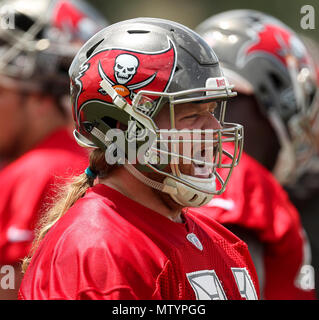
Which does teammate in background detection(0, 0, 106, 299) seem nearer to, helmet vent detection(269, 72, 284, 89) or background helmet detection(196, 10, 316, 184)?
background helmet detection(196, 10, 316, 184)

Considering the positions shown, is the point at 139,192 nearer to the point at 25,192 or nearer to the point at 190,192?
the point at 190,192

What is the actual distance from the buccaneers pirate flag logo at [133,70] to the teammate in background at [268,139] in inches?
54.7

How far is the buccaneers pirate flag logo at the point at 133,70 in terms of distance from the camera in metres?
2.50

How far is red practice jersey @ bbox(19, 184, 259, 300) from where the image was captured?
2193 millimetres

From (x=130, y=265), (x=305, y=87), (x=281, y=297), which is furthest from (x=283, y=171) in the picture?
(x=130, y=265)

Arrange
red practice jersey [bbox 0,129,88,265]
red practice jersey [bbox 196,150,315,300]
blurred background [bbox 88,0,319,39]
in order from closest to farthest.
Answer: red practice jersey [bbox 196,150,315,300] < red practice jersey [bbox 0,129,88,265] < blurred background [bbox 88,0,319,39]

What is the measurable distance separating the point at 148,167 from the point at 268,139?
7.36ft

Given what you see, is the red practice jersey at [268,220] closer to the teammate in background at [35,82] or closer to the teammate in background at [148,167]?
the teammate in background at [148,167]

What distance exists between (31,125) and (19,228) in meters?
0.93

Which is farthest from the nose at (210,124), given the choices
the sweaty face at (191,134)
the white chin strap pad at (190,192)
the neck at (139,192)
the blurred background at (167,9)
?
the blurred background at (167,9)

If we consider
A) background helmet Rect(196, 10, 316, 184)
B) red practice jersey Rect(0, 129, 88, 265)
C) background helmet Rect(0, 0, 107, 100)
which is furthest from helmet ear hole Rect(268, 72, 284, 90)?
background helmet Rect(0, 0, 107, 100)

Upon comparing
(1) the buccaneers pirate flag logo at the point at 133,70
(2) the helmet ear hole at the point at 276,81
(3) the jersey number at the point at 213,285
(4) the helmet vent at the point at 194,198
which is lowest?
(3) the jersey number at the point at 213,285
